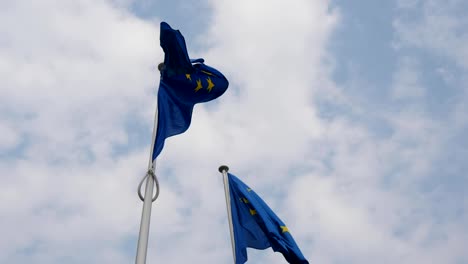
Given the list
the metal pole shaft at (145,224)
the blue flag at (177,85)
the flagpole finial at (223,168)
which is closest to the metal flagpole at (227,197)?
the flagpole finial at (223,168)

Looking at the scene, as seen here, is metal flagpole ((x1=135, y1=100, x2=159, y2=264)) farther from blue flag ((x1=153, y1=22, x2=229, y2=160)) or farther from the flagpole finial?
the flagpole finial

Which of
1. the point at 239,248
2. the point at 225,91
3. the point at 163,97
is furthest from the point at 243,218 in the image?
the point at 163,97

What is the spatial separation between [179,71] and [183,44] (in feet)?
2.08

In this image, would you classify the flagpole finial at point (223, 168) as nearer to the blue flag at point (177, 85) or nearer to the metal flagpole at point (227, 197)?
the metal flagpole at point (227, 197)

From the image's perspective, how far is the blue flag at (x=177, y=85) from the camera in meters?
10.6

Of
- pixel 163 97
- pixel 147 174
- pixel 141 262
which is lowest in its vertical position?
pixel 141 262

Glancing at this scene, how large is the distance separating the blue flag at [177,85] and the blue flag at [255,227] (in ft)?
9.85

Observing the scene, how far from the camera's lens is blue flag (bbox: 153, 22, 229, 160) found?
10.6m

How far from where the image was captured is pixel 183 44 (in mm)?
10945

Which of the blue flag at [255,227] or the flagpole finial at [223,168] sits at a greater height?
the flagpole finial at [223,168]

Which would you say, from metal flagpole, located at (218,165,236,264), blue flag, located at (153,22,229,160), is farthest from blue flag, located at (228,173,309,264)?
blue flag, located at (153,22,229,160)

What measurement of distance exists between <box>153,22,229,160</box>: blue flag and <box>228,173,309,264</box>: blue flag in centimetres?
300

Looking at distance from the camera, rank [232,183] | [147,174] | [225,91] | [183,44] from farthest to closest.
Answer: [232,183] < [225,91] < [183,44] < [147,174]

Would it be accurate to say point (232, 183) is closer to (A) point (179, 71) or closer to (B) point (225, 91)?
(B) point (225, 91)
